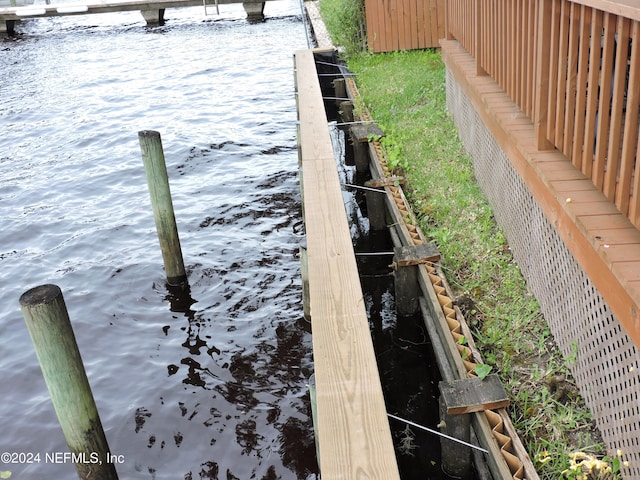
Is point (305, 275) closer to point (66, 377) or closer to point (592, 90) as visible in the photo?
point (66, 377)

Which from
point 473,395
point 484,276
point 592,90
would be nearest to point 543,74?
point 592,90

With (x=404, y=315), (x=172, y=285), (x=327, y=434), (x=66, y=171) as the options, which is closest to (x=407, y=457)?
(x=404, y=315)

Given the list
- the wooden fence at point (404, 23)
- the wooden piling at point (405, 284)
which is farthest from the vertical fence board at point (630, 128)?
the wooden fence at point (404, 23)

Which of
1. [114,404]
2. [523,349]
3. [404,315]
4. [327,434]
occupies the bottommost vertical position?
[114,404]

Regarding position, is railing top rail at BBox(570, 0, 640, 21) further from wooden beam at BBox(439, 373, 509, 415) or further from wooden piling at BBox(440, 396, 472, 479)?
wooden piling at BBox(440, 396, 472, 479)

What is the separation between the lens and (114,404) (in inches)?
232

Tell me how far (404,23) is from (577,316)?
9934 mm

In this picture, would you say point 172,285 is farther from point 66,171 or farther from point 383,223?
point 66,171

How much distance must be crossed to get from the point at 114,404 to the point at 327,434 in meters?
3.43

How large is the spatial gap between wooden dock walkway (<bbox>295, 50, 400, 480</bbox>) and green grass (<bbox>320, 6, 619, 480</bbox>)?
1.11 m

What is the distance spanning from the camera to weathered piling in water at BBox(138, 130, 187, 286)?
6.60m

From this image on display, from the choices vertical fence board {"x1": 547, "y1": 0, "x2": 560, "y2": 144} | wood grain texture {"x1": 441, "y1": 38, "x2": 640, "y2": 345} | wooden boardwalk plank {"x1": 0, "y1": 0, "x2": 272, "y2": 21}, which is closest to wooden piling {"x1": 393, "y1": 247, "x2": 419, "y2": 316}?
wood grain texture {"x1": 441, "y1": 38, "x2": 640, "y2": 345}

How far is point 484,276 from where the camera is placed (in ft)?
18.1

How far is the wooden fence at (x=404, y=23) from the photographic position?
42.4ft
